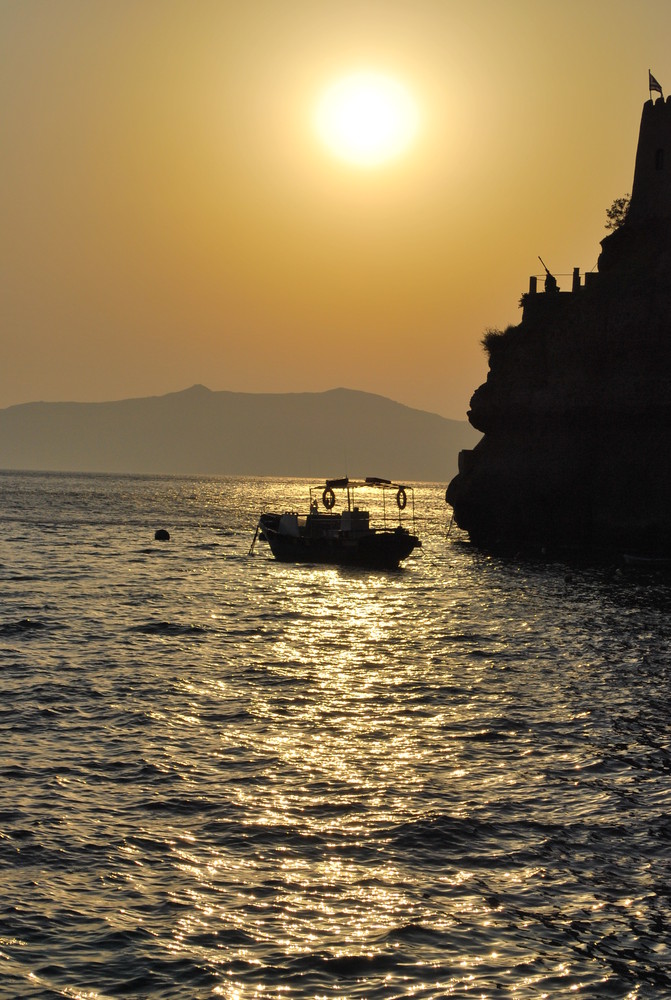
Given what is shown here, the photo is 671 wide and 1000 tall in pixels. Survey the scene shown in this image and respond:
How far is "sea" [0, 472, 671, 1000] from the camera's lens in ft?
32.2

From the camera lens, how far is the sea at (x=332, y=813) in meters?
9.81

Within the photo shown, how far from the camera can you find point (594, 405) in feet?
201

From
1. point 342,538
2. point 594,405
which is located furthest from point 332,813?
point 594,405

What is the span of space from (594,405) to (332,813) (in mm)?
51032

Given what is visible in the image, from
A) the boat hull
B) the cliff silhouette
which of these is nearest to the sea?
the boat hull

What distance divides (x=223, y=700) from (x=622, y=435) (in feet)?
148

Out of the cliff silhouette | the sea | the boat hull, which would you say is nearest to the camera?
the sea

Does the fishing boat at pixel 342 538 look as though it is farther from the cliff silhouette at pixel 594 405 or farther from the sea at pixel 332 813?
the sea at pixel 332 813

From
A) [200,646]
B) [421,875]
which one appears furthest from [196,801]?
[200,646]

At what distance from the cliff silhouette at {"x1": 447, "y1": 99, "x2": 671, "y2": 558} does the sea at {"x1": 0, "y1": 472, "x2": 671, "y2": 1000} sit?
29.5 meters

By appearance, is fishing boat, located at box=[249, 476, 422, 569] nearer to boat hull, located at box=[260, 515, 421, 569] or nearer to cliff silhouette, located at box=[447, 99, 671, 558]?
boat hull, located at box=[260, 515, 421, 569]

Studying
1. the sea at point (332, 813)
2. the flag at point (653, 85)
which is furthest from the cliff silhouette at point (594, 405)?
the sea at point (332, 813)

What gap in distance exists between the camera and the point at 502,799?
14656mm

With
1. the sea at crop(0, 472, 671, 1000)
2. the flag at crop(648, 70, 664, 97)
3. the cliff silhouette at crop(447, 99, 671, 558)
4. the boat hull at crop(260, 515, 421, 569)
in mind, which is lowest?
the sea at crop(0, 472, 671, 1000)
